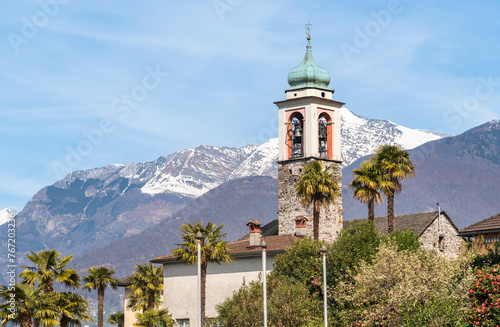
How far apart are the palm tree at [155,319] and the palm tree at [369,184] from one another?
61.5 ft

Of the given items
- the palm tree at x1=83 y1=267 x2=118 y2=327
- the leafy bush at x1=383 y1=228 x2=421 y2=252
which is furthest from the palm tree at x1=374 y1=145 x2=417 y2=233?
the palm tree at x1=83 y1=267 x2=118 y2=327

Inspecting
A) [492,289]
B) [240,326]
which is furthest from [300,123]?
[492,289]

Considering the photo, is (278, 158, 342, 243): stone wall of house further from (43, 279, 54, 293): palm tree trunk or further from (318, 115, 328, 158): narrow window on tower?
(43, 279, 54, 293): palm tree trunk

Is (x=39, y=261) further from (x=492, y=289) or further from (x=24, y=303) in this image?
(x=492, y=289)

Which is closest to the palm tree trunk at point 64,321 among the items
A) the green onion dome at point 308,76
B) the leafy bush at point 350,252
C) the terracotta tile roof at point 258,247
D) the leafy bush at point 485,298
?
the terracotta tile roof at point 258,247

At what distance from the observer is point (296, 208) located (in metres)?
82.9

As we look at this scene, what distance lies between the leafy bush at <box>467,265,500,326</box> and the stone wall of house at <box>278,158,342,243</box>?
125 feet

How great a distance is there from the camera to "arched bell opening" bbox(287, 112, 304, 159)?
85812 mm

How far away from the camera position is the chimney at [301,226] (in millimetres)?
80750

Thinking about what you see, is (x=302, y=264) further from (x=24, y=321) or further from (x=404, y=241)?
(x=24, y=321)

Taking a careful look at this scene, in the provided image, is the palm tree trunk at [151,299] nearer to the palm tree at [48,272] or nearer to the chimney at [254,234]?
the chimney at [254,234]

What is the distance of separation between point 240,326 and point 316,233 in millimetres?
14677

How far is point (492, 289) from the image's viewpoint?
4191 centimetres

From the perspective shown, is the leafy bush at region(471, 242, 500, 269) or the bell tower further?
the bell tower
